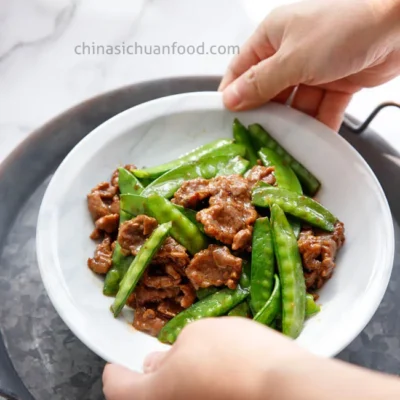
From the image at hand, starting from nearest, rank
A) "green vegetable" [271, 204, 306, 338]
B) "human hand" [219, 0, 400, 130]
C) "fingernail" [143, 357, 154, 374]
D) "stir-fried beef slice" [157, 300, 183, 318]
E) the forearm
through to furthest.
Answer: the forearm → "fingernail" [143, 357, 154, 374] → "green vegetable" [271, 204, 306, 338] → "stir-fried beef slice" [157, 300, 183, 318] → "human hand" [219, 0, 400, 130]

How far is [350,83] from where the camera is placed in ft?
6.14

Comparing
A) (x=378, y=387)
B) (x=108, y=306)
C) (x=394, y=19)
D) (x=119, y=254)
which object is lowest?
(x=108, y=306)

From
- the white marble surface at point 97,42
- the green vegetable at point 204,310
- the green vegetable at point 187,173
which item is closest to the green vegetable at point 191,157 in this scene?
the green vegetable at point 187,173

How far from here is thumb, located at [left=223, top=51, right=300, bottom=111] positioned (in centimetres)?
164

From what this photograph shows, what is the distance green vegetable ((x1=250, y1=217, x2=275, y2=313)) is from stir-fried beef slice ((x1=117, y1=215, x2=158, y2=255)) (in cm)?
29

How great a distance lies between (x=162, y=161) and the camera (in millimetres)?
1796

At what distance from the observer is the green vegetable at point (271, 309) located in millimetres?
1361

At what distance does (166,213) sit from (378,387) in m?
0.80

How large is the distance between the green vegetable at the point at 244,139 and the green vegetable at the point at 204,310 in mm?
489

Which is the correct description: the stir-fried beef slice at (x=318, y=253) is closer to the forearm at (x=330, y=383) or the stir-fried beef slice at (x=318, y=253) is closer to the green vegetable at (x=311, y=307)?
the green vegetable at (x=311, y=307)

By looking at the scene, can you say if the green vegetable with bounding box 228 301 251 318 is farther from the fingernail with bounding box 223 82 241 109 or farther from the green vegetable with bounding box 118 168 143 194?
the fingernail with bounding box 223 82 241 109

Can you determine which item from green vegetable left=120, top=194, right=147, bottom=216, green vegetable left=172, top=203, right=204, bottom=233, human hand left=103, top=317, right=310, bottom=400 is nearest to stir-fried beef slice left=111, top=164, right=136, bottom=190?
green vegetable left=120, top=194, right=147, bottom=216

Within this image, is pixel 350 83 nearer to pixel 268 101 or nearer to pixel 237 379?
pixel 268 101

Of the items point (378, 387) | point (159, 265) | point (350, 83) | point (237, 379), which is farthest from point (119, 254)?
point (350, 83)
